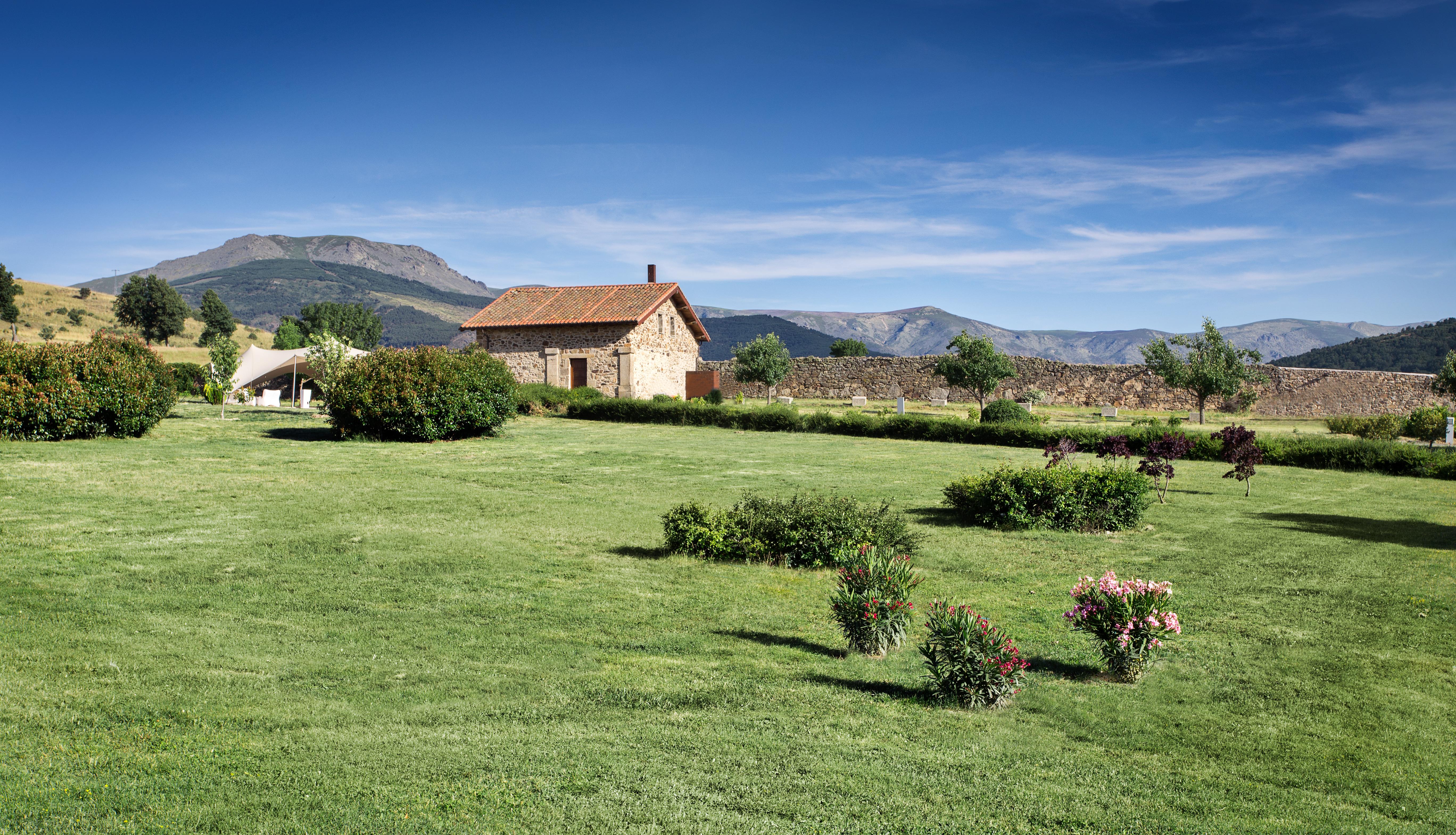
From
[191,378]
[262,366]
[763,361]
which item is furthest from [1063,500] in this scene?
[191,378]

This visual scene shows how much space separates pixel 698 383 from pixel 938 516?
29285mm

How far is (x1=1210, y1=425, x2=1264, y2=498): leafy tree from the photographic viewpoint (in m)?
15.1

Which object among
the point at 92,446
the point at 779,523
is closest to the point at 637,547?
the point at 779,523

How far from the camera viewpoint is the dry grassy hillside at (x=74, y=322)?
233ft

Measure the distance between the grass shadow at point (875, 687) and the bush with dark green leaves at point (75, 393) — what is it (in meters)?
18.3

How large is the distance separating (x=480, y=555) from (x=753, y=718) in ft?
17.0

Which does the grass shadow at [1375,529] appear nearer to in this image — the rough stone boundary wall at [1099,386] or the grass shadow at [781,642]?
the grass shadow at [781,642]

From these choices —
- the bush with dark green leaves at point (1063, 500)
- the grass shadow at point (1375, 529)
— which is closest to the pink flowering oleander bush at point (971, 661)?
the bush with dark green leaves at point (1063, 500)

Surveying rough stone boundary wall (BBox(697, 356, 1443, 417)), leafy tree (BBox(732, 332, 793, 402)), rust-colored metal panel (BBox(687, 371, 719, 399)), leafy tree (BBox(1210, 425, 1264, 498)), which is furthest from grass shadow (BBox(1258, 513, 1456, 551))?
rough stone boundary wall (BBox(697, 356, 1443, 417))

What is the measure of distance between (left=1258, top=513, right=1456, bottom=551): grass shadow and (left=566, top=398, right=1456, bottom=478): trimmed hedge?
2.99 metres

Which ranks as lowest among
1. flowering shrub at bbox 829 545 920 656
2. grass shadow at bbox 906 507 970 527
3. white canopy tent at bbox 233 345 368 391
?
grass shadow at bbox 906 507 970 527

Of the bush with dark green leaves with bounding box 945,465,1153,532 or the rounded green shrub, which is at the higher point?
the rounded green shrub

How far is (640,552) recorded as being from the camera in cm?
1012

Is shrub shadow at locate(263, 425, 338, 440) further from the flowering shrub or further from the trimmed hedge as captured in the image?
the flowering shrub
